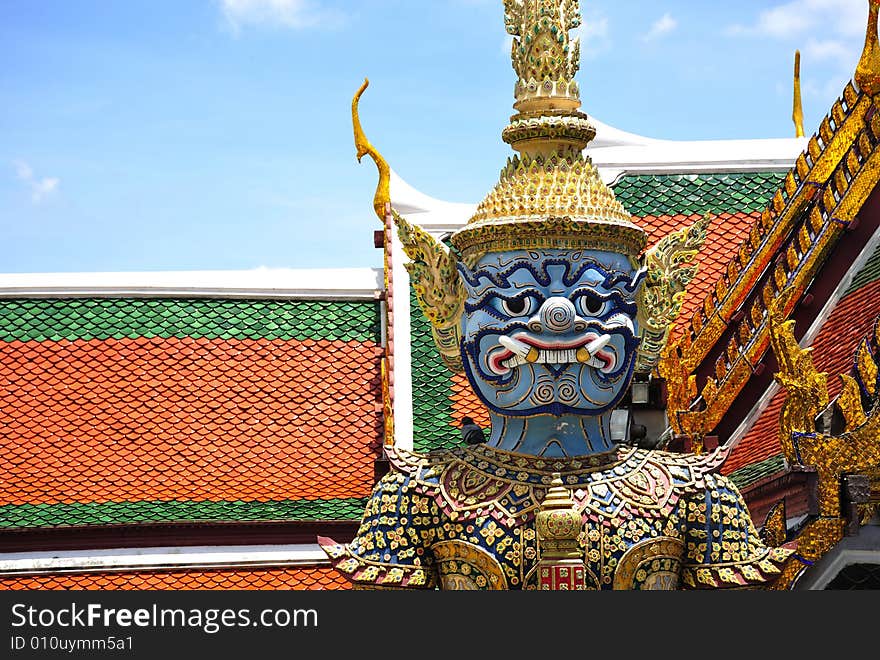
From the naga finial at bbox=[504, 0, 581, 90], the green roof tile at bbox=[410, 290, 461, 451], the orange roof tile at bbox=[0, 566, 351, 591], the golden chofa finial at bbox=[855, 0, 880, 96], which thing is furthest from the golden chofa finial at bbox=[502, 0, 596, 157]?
the orange roof tile at bbox=[0, 566, 351, 591]

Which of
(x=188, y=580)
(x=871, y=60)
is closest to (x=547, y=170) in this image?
(x=871, y=60)

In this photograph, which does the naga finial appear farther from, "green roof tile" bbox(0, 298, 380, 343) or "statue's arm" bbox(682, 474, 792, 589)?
"green roof tile" bbox(0, 298, 380, 343)

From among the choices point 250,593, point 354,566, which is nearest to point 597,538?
point 354,566

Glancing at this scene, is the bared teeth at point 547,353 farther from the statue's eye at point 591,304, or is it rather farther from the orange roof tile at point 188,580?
the orange roof tile at point 188,580

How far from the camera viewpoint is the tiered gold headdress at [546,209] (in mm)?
6449

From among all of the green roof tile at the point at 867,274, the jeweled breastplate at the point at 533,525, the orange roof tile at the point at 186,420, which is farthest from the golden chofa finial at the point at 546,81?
the orange roof tile at the point at 186,420

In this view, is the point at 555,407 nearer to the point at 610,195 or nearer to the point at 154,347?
the point at 610,195

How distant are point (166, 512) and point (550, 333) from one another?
4.26m

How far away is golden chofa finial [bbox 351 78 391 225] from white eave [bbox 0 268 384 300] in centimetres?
55

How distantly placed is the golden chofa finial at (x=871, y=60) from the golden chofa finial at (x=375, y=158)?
3236 millimetres

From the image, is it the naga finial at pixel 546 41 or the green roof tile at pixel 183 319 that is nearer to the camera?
the naga finial at pixel 546 41

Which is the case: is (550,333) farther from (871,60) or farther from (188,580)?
(188,580)

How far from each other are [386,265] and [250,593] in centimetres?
571

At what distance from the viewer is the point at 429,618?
5555mm
